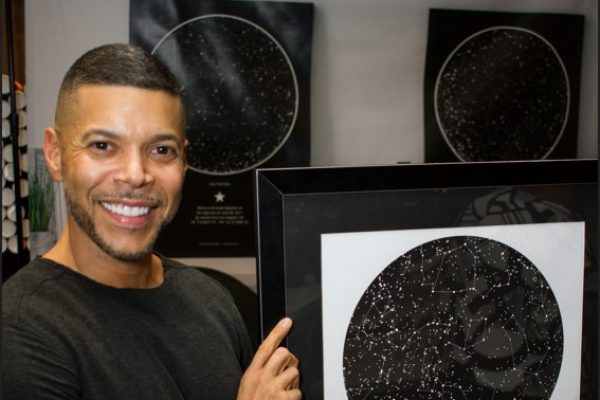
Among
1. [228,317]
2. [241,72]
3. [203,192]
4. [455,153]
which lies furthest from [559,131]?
[228,317]

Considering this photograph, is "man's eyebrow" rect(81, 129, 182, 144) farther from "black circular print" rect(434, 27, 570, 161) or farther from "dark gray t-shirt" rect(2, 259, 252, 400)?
"black circular print" rect(434, 27, 570, 161)

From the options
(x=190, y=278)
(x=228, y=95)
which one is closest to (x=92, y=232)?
(x=190, y=278)

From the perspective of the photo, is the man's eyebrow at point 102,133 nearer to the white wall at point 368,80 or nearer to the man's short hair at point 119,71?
the man's short hair at point 119,71

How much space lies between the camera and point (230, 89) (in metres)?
1.84

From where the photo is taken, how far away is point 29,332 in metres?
0.87

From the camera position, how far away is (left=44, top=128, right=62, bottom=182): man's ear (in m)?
1.00

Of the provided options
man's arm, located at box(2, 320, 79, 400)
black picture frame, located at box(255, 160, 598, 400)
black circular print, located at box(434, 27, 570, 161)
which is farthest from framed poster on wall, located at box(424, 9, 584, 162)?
man's arm, located at box(2, 320, 79, 400)

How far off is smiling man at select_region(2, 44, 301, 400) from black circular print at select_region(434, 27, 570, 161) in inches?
47.6

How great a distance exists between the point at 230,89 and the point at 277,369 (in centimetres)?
114

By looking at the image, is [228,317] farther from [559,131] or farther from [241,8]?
[559,131]

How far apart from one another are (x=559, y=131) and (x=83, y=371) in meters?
1.75

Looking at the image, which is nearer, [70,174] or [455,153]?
[70,174]

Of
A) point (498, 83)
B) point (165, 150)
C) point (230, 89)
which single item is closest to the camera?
point (165, 150)

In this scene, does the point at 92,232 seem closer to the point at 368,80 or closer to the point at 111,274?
the point at 111,274
